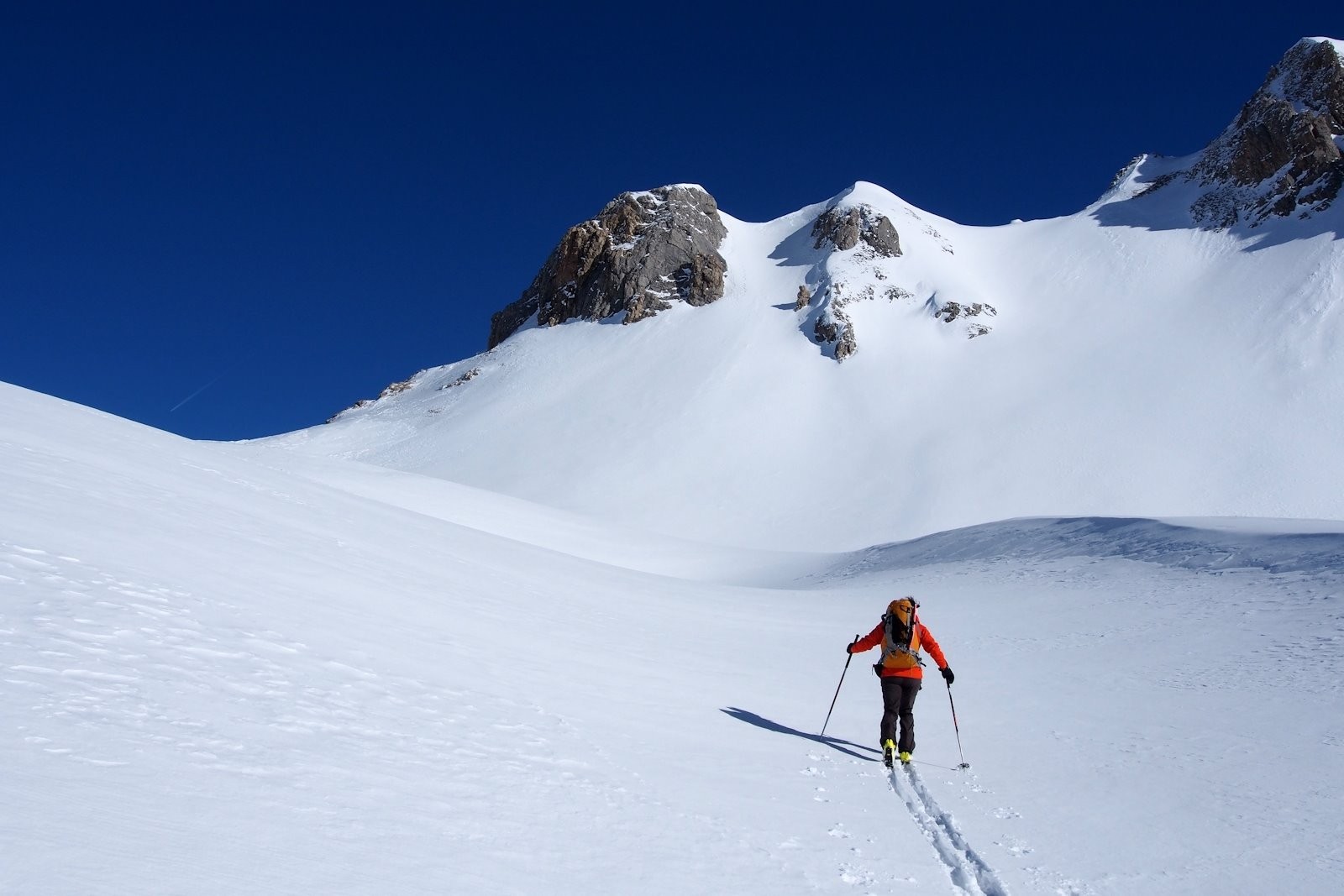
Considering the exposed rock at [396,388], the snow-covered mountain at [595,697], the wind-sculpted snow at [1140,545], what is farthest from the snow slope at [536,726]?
the exposed rock at [396,388]

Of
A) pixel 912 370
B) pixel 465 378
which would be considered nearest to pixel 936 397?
pixel 912 370

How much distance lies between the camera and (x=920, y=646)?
8.36 metres

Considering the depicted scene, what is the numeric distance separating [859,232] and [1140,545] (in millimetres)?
60443

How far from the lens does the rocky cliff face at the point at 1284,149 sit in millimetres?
61875

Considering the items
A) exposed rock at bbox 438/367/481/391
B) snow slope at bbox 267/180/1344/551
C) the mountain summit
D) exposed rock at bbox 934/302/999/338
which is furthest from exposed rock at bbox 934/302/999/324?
A: exposed rock at bbox 438/367/481/391

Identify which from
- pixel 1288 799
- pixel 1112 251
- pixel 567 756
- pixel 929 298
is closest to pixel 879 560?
pixel 1288 799

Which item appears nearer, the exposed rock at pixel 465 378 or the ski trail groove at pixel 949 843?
the ski trail groove at pixel 949 843

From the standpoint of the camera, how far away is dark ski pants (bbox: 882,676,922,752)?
25.7 feet

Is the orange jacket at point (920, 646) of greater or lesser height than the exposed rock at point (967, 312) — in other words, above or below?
below

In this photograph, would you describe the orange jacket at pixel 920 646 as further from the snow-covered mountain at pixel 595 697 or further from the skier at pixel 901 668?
the snow-covered mountain at pixel 595 697

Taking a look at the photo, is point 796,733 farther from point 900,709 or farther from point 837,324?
point 837,324

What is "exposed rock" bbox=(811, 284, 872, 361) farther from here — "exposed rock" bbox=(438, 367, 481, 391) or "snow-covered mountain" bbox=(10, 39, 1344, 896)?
"snow-covered mountain" bbox=(10, 39, 1344, 896)

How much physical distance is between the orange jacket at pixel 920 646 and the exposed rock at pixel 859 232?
2736 inches

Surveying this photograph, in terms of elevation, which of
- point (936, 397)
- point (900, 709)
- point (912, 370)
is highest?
point (912, 370)
